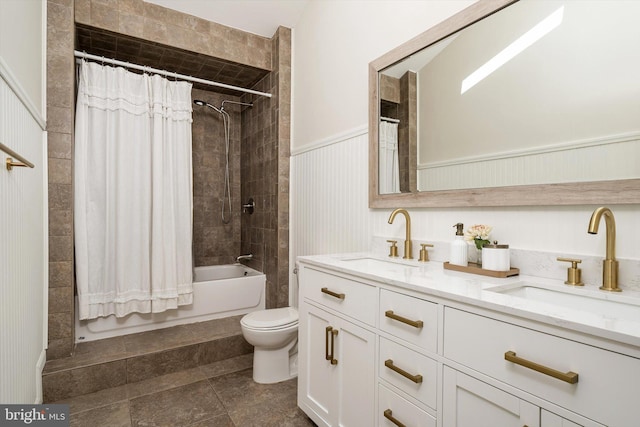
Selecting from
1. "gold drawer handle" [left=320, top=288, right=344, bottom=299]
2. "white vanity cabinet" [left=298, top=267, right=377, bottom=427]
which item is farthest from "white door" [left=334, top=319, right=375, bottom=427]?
"gold drawer handle" [left=320, top=288, right=344, bottom=299]

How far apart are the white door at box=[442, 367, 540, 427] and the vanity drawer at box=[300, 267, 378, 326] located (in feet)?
1.20

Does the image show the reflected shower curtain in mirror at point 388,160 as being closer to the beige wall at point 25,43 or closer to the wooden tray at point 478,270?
the wooden tray at point 478,270

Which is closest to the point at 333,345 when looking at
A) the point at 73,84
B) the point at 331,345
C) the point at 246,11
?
the point at 331,345

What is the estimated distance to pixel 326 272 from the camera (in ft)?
5.03

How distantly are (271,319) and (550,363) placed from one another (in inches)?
66.0

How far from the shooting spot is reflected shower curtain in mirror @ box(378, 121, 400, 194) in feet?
5.95

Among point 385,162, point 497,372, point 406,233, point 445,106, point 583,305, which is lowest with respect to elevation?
point 497,372

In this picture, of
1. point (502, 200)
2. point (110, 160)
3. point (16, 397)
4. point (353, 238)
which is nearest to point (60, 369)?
point (16, 397)

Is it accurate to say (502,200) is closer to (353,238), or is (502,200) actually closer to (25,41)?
(353,238)

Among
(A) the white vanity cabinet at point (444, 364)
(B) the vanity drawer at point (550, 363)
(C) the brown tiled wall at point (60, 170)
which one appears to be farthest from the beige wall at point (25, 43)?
(B) the vanity drawer at point (550, 363)

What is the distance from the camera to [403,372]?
1.10 metres

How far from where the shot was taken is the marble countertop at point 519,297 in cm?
68

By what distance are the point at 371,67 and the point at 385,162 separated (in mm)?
587

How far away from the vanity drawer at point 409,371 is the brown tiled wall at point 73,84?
1.75 metres
